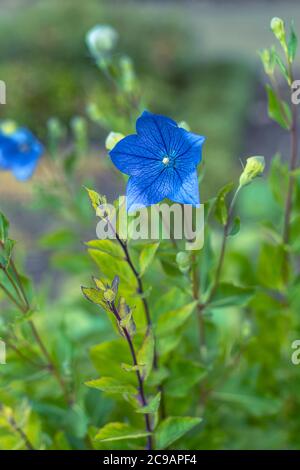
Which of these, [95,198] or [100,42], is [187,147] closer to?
[95,198]

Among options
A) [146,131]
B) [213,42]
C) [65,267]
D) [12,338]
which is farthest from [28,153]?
[213,42]

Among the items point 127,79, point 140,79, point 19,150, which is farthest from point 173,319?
point 140,79

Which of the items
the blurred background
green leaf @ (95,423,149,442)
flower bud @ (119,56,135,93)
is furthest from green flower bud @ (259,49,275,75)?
the blurred background

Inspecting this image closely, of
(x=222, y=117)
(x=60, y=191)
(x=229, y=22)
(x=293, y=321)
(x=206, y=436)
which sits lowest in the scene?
(x=206, y=436)

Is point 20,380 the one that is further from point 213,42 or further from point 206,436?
point 213,42

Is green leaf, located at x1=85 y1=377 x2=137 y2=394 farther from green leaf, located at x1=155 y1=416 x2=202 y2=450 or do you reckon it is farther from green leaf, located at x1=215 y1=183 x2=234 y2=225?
green leaf, located at x1=215 y1=183 x2=234 y2=225

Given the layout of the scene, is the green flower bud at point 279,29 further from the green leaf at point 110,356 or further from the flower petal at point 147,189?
the green leaf at point 110,356

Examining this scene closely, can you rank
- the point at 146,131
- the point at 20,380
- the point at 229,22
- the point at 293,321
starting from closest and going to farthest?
the point at 146,131
the point at 20,380
the point at 293,321
the point at 229,22
